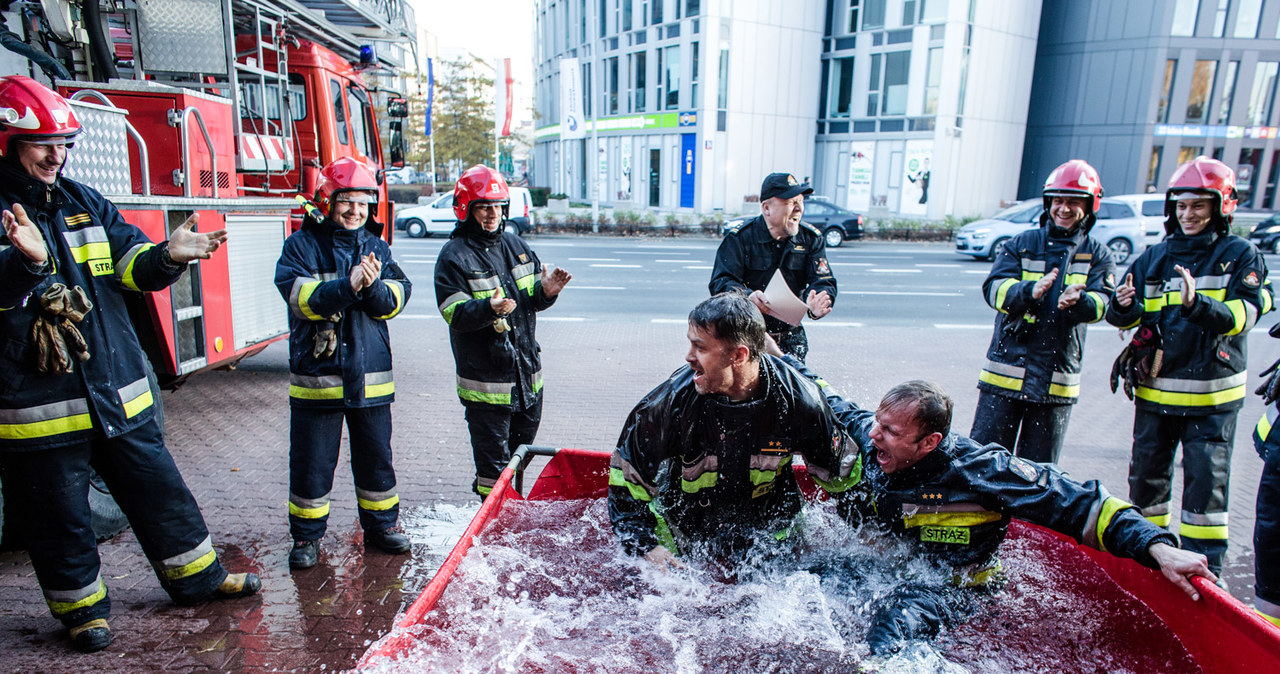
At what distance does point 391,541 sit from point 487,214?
1.72 metres

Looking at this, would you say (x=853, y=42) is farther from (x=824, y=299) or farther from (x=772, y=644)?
(x=772, y=644)

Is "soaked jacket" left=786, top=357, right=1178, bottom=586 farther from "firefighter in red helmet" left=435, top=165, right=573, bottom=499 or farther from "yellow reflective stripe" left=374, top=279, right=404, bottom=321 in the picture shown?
"yellow reflective stripe" left=374, top=279, right=404, bottom=321

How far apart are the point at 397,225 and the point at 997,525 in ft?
68.2

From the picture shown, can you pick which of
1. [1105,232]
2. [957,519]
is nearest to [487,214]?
[957,519]

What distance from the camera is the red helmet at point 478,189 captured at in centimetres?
368

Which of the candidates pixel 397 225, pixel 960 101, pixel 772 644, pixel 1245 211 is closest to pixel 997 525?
pixel 772 644

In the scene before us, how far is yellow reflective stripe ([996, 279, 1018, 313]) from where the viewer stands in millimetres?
3881

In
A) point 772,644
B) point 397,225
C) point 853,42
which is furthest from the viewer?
point 853,42

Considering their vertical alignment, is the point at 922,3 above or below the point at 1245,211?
above

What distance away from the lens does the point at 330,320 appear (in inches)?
136

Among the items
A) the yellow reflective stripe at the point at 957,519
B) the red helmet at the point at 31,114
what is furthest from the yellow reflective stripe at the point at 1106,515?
the red helmet at the point at 31,114

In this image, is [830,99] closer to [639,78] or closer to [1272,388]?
[639,78]

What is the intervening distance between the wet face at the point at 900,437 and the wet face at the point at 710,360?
576 millimetres

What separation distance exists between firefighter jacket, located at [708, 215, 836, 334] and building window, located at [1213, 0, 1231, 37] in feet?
108
